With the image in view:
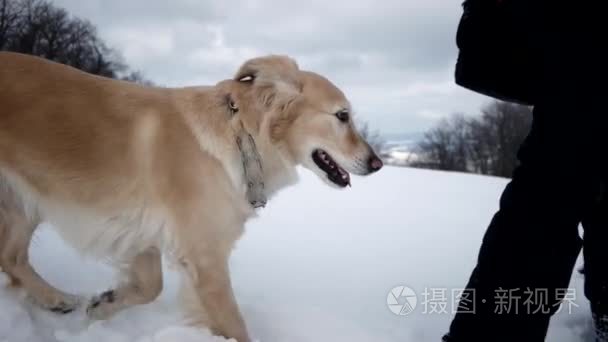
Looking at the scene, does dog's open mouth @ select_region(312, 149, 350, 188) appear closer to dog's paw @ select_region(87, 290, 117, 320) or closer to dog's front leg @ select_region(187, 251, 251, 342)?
dog's front leg @ select_region(187, 251, 251, 342)

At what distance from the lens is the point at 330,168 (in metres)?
2.26

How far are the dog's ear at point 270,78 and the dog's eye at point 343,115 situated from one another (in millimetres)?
222

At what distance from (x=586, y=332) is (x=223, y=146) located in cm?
187

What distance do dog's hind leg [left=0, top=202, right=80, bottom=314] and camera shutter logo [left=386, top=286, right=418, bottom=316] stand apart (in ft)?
4.96

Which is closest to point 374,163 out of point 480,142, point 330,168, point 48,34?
point 330,168

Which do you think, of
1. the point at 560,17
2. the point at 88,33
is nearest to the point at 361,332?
the point at 560,17

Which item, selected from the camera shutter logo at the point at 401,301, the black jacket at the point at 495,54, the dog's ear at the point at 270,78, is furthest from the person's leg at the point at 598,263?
the dog's ear at the point at 270,78

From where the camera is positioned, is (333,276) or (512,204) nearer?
(512,204)

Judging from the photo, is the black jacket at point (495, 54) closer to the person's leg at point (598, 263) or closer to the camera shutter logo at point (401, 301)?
the person's leg at point (598, 263)

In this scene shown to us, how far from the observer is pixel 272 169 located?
218 cm

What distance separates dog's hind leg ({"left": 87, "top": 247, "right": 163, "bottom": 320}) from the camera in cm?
207

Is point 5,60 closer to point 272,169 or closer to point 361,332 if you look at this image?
point 272,169

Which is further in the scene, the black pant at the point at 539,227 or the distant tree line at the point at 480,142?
the distant tree line at the point at 480,142

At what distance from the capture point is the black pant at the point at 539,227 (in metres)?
1.45
